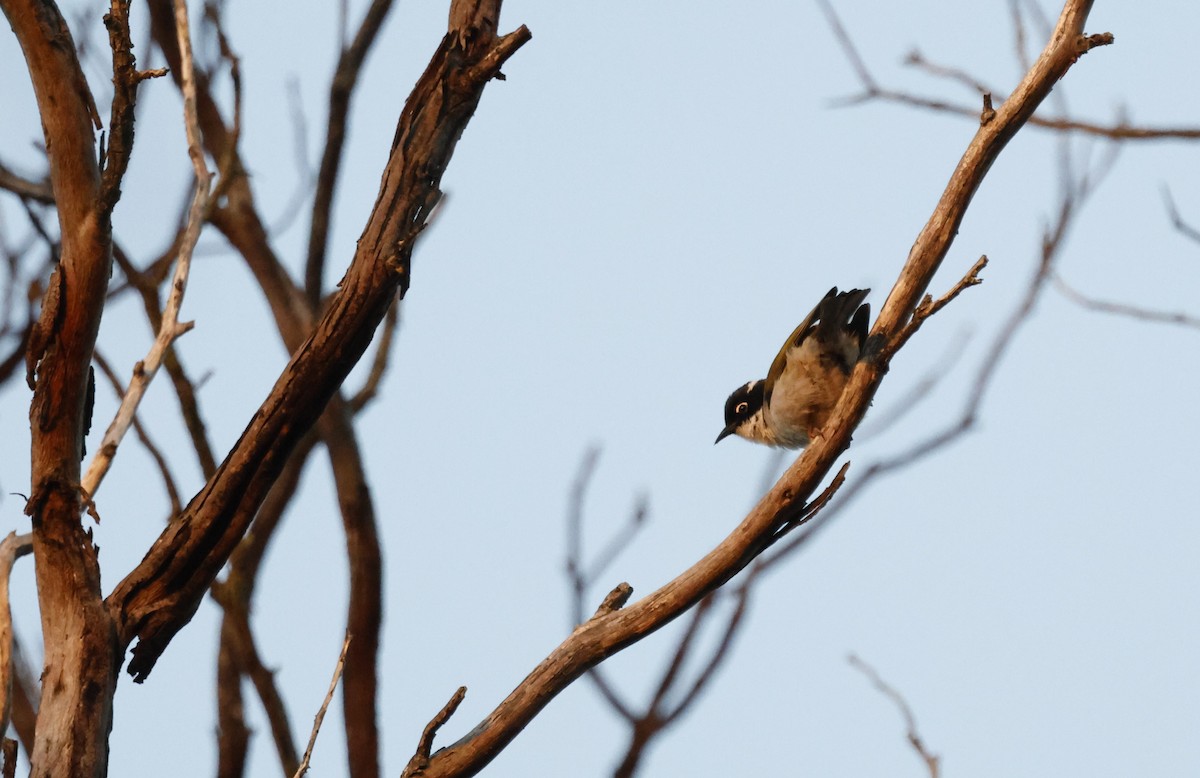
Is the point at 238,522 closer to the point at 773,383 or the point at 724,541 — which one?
the point at 724,541

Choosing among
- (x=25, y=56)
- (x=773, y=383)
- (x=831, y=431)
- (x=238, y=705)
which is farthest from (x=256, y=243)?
(x=831, y=431)

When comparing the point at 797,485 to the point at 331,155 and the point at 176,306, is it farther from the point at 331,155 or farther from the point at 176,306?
the point at 331,155

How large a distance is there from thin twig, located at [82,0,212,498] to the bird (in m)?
2.76

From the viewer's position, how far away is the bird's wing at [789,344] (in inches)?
231

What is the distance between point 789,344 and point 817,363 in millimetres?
340

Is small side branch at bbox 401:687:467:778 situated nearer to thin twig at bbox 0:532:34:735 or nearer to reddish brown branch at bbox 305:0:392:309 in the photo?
thin twig at bbox 0:532:34:735

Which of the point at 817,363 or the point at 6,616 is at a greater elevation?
the point at 6,616

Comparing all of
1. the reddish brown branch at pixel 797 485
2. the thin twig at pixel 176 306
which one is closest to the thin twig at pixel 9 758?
the thin twig at pixel 176 306

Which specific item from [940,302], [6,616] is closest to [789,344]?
[940,302]

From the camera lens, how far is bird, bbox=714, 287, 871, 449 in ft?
19.1

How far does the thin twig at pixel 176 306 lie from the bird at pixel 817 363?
276 centimetres

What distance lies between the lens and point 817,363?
19.3 ft

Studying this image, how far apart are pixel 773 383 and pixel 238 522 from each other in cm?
343

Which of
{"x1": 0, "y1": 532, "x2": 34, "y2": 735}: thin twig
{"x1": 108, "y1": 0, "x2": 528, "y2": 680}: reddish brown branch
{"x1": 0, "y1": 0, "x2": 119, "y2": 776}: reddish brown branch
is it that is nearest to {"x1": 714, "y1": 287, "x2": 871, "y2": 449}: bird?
{"x1": 108, "y1": 0, "x2": 528, "y2": 680}: reddish brown branch
